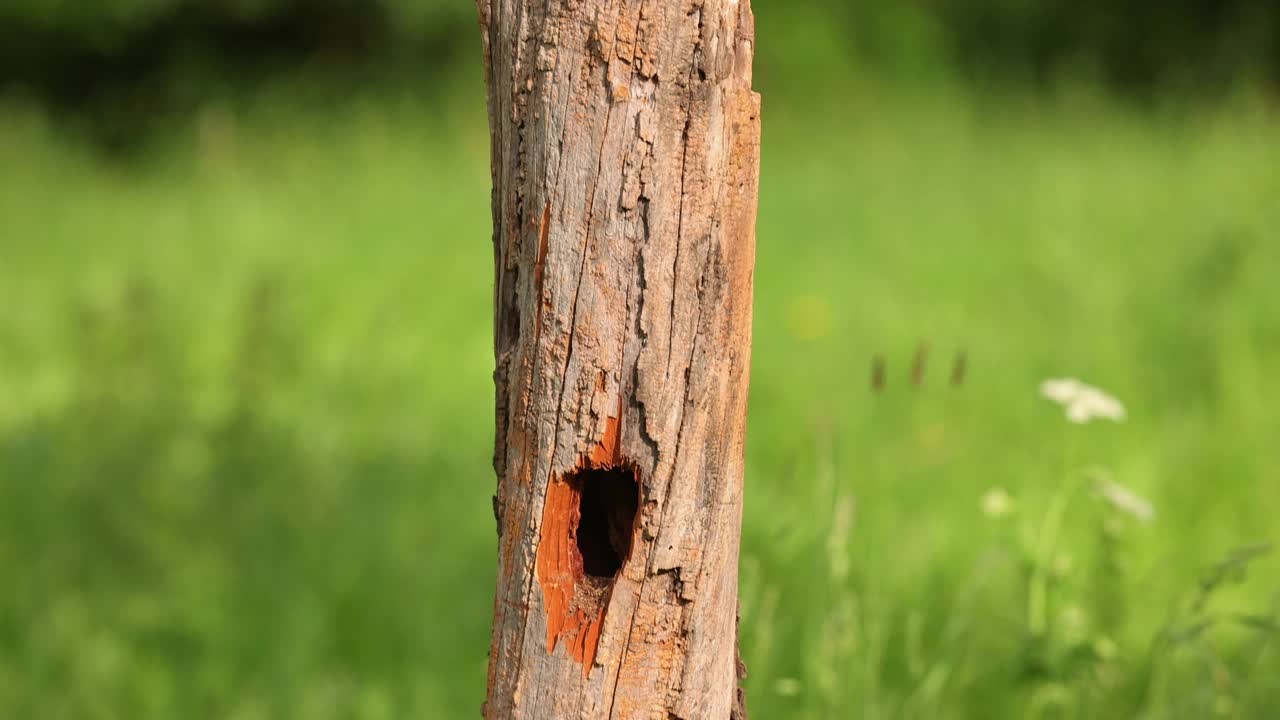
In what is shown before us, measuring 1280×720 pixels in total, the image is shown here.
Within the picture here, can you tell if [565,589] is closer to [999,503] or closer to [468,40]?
[999,503]

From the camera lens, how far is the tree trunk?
60.7 inches

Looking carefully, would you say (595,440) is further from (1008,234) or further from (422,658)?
(1008,234)

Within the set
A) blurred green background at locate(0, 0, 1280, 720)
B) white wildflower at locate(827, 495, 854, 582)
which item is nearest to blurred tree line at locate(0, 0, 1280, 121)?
blurred green background at locate(0, 0, 1280, 720)

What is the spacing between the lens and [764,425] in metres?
4.81

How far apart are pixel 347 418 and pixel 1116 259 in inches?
156

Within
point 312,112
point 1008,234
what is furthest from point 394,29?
point 1008,234

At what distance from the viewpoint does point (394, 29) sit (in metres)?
11.3

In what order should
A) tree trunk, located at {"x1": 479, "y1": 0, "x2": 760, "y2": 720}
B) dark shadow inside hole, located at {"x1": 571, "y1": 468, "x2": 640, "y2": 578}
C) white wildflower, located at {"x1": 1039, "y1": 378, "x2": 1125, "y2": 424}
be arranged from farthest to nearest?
white wildflower, located at {"x1": 1039, "y1": 378, "x2": 1125, "y2": 424}
dark shadow inside hole, located at {"x1": 571, "y1": 468, "x2": 640, "y2": 578}
tree trunk, located at {"x1": 479, "y1": 0, "x2": 760, "y2": 720}

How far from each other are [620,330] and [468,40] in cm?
1064

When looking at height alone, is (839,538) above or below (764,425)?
below

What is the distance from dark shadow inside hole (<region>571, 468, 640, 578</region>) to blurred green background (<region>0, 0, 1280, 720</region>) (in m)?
0.68

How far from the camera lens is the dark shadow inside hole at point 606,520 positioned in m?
1.70

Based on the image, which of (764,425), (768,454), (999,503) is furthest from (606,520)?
(764,425)

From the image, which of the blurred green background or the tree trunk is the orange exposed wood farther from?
the blurred green background
